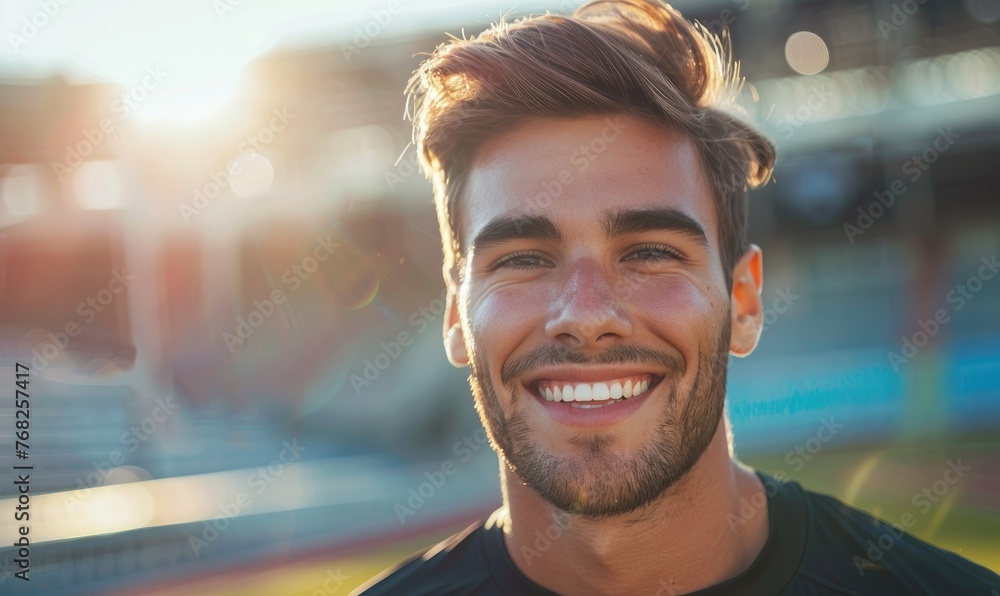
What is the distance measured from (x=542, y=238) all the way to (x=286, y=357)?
11.8 m

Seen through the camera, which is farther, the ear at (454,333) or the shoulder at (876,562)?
the ear at (454,333)

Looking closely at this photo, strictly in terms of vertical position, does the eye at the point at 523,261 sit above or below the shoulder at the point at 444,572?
above

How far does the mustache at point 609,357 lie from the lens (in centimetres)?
221

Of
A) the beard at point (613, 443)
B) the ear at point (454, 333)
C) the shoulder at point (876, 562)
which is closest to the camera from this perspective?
the beard at point (613, 443)

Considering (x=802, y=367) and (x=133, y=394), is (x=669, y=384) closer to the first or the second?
(x=133, y=394)

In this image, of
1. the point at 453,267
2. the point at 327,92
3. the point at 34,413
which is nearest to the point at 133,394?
the point at 34,413

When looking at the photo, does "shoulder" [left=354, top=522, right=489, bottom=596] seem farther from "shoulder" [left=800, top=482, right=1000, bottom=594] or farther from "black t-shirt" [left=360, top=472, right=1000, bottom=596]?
"shoulder" [left=800, top=482, right=1000, bottom=594]

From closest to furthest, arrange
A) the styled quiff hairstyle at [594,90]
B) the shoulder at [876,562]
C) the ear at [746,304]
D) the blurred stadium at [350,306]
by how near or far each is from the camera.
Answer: the shoulder at [876,562] < the styled quiff hairstyle at [594,90] < the ear at [746,304] < the blurred stadium at [350,306]

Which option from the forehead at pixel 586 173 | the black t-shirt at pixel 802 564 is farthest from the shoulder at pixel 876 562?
the forehead at pixel 586 173

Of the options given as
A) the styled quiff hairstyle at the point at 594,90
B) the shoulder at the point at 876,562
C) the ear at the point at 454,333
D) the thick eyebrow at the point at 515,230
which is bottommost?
the shoulder at the point at 876,562

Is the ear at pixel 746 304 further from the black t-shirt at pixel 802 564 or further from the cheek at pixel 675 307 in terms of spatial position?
the black t-shirt at pixel 802 564

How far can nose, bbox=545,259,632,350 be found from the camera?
2168 millimetres

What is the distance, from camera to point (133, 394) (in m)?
10.3

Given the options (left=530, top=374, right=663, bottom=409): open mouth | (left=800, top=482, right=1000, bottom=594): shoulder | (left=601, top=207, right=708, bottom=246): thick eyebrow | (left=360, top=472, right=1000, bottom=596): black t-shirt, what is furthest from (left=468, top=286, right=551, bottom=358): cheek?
(left=800, top=482, right=1000, bottom=594): shoulder
